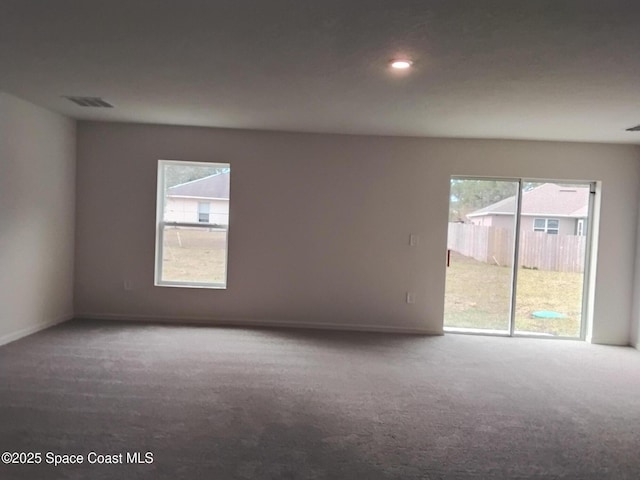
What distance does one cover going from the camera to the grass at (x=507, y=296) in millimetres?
5211

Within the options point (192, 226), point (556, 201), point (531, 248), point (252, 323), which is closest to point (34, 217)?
point (192, 226)

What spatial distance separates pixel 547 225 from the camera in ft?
17.0

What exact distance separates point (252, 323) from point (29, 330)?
2306 millimetres

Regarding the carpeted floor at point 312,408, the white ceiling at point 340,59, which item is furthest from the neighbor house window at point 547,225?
the carpeted floor at point 312,408

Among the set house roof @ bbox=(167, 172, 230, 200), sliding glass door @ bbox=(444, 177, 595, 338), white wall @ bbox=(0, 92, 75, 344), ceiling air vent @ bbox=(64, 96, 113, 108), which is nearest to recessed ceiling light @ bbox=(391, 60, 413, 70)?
sliding glass door @ bbox=(444, 177, 595, 338)

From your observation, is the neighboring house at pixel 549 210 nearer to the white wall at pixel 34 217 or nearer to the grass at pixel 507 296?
the grass at pixel 507 296

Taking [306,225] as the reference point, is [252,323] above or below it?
below

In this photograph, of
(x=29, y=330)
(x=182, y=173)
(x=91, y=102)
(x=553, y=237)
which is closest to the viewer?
(x=91, y=102)

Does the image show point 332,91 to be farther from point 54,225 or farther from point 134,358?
point 54,225

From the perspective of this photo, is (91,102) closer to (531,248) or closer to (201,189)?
(201,189)

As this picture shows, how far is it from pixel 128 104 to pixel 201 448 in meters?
3.24

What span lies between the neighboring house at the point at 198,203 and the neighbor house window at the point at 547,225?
3.73 meters

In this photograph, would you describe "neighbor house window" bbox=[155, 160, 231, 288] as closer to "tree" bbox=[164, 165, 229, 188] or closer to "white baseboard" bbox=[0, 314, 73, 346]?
"tree" bbox=[164, 165, 229, 188]

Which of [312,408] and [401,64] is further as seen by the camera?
[312,408]
